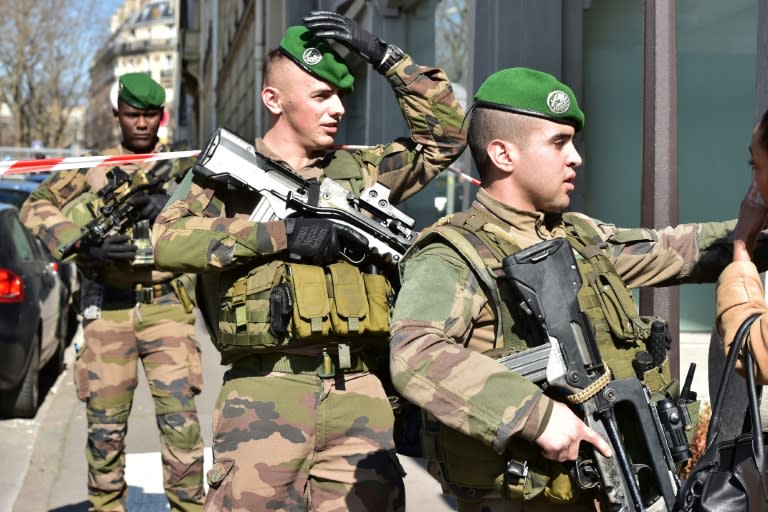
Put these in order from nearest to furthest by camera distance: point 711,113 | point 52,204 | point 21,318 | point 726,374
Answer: point 726,374, point 52,204, point 711,113, point 21,318

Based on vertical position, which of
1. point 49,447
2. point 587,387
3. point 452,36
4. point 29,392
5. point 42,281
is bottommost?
point 49,447

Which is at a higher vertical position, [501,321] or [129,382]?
[501,321]

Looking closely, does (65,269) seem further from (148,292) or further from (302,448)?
(302,448)

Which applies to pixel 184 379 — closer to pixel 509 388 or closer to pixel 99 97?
pixel 509 388

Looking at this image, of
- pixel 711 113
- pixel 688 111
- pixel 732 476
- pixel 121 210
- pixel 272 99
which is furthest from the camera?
pixel 688 111

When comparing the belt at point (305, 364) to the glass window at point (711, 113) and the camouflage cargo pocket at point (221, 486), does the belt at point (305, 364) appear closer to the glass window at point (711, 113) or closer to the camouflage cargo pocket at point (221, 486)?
the camouflage cargo pocket at point (221, 486)

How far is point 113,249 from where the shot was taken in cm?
519

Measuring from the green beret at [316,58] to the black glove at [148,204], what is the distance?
1.75 meters

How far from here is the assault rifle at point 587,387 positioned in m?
2.52

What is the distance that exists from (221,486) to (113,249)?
198cm

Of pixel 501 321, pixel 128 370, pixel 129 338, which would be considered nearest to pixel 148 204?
pixel 129 338

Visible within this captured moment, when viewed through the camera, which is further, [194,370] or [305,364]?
[194,370]

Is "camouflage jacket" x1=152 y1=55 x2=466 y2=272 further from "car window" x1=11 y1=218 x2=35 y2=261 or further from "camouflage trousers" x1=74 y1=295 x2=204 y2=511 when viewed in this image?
"car window" x1=11 y1=218 x2=35 y2=261

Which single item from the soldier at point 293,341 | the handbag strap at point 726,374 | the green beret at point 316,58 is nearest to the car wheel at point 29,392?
the soldier at point 293,341
